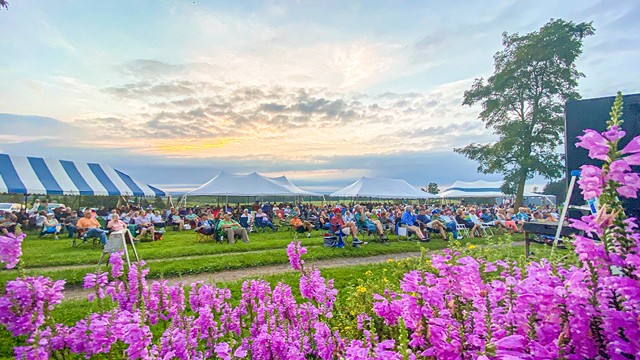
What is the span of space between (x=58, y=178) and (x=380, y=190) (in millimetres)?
20029

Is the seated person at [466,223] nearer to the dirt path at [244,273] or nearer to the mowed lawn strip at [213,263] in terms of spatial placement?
the mowed lawn strip at [213,263]

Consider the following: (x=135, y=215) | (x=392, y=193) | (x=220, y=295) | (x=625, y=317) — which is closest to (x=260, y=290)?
(x=220, y=295)

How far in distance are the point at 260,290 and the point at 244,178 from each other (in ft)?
72.8

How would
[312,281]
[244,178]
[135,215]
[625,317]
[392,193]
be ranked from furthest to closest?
[392,193]
[244,178]
[135,215]
[312,281]
[625,317]

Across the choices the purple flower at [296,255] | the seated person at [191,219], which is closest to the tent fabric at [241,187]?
the seated person at [191,219]

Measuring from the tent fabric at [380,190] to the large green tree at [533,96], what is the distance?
20.5 ft

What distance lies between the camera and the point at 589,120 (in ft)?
16.3

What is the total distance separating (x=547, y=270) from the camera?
118 cm

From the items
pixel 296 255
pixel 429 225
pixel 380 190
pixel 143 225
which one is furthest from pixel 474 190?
pixel 296 255

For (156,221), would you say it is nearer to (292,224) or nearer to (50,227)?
(50,227)

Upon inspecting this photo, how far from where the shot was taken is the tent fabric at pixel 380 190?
25906 mm

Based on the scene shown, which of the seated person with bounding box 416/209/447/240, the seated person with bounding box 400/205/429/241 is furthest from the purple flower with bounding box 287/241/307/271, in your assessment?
the seated person with bounding box 416/209/447/240

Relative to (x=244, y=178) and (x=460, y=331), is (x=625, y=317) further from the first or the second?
(x=244, y=178)

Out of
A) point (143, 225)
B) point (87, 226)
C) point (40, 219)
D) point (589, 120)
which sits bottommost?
point (143, 225)
